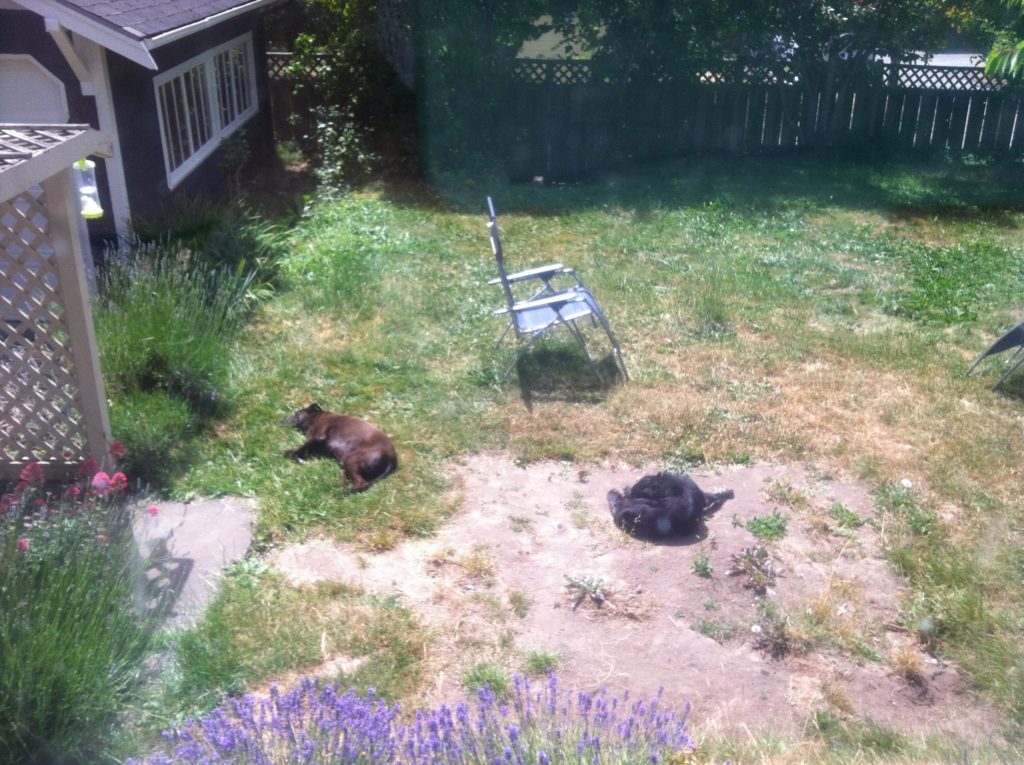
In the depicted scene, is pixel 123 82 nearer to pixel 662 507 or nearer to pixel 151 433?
pixel 151 433

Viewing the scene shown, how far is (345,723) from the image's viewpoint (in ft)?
10.2

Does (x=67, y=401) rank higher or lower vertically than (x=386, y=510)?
higher

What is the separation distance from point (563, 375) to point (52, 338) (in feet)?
10.6

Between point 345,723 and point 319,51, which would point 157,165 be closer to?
point 319,51

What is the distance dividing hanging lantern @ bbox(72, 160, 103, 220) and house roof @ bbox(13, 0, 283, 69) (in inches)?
37.0

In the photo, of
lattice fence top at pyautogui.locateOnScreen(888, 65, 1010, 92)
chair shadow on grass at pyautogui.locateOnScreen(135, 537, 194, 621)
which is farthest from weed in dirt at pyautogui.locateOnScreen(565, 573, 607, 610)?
lattice fence top at pyautogui.locateOnScreen(888, 65, 1010, 92)

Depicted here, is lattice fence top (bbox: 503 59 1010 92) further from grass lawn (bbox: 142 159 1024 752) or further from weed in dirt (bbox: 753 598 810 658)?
weed in dirt (bbox: 753 598 810 658)

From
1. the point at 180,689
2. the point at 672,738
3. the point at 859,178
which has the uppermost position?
the point at 672,738

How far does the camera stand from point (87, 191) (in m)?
6.86

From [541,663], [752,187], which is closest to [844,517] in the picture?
[541,663]

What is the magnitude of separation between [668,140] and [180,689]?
1129 centimetres

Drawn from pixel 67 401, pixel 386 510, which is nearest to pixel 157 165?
pixel 67 401

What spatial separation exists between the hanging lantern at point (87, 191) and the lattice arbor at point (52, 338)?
1.06m

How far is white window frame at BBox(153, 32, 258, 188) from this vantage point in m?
9.52
